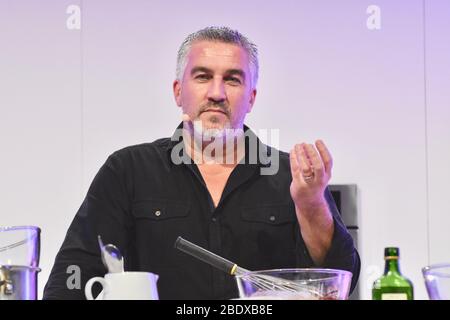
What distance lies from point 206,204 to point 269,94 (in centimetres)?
100

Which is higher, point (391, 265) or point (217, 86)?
point (217, 86)

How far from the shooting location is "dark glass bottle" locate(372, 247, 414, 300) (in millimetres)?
1075

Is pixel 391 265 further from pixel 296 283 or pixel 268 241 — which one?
pixel 268 241

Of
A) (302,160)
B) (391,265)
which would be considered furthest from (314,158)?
(391,265)

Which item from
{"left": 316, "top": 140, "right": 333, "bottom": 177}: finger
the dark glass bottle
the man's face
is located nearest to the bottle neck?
the dark glass bottle

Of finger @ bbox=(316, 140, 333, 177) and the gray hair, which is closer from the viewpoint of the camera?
finger @ bbox=(316, 140, 333, 177)

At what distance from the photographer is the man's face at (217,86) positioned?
1.80m

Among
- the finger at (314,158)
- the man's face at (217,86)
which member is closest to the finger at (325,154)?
the finger at (314,158)

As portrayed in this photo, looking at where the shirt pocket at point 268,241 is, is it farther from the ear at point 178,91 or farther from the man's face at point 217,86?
the ear at point 178,91

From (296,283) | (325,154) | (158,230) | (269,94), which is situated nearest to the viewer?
(296,283)

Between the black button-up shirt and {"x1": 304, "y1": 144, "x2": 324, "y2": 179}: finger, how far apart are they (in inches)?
12.0

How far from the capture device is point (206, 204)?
1.74 meters

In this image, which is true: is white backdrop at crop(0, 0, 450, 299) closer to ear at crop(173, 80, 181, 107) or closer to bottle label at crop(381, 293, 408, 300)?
ear at crop(173, 80, 181, 107)
